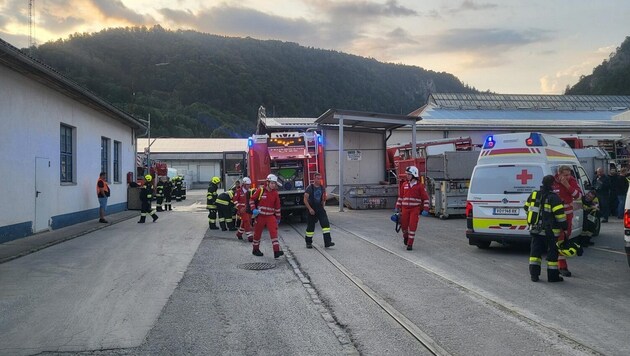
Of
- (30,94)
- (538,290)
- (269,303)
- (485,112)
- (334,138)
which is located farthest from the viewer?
(485,112)

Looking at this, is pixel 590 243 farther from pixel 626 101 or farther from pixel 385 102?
pixel 385 102

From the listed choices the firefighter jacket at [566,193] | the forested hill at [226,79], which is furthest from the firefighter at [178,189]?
the forested hill at [226,79]

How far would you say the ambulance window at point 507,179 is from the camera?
10867 millimetres

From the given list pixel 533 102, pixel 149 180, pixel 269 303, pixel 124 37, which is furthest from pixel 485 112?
pixel 124 37

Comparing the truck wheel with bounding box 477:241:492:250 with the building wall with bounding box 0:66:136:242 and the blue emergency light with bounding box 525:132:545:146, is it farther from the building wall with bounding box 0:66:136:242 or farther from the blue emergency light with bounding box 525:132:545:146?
the building wall with bounding box 0:66:136:242

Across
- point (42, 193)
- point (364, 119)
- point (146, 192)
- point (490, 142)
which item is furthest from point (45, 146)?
point (364, 119)

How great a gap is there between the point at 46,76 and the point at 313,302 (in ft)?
39.5

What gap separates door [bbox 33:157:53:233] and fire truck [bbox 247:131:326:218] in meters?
6.39

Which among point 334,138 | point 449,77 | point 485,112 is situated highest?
point 449,77

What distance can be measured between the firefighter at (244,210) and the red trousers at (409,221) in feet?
13.1

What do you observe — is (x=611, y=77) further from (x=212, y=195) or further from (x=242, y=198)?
(x=242, y=198)

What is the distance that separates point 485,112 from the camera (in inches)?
1801

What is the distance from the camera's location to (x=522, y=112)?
47.0 meters

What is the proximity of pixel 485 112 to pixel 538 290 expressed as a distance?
4045 centimetres
